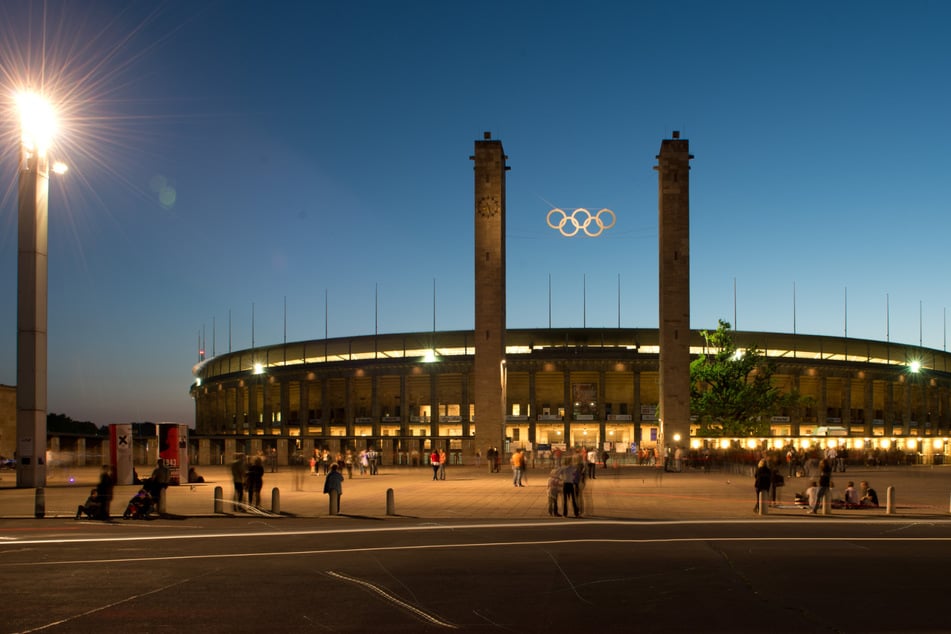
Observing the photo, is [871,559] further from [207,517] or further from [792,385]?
[792,385]

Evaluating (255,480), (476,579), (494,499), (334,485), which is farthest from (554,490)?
(476,579)

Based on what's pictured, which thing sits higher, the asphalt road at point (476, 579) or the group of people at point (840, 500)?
the asphalt road at point (476, 579)

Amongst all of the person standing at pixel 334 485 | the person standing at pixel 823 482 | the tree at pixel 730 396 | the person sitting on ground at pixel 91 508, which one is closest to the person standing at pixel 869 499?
the person standing at pixel 823 482

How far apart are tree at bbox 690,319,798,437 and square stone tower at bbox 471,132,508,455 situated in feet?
60.4

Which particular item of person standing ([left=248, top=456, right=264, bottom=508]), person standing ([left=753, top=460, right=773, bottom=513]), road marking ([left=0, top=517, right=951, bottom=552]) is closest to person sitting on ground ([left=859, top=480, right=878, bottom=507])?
road marking ([left=0, top=517, right=951, bottom=552])

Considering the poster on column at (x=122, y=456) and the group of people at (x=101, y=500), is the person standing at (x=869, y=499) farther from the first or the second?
the poster on column at (x=122, y=456)

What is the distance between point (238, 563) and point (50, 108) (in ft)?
80.8

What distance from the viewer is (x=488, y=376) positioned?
7075 cm

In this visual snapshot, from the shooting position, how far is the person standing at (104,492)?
24422 mm

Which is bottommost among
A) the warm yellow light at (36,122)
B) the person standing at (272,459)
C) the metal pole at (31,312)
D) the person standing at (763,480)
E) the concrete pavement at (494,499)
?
the person standing at (272,459)

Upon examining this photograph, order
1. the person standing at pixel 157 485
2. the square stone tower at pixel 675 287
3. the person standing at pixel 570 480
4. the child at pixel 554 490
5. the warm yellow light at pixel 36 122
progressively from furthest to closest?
the square stone tower at pixel 675 287 → the warm yellow light at pixel 36 122 → the person standing at pixel 157 485 → the child at pixel 554 490 → the person standing at pixel 570 480

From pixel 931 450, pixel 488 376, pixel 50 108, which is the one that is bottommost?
pixel 931 450

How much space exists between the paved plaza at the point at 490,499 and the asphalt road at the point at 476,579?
4.05 m

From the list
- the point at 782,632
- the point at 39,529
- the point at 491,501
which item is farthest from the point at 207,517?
the point at 782,632
